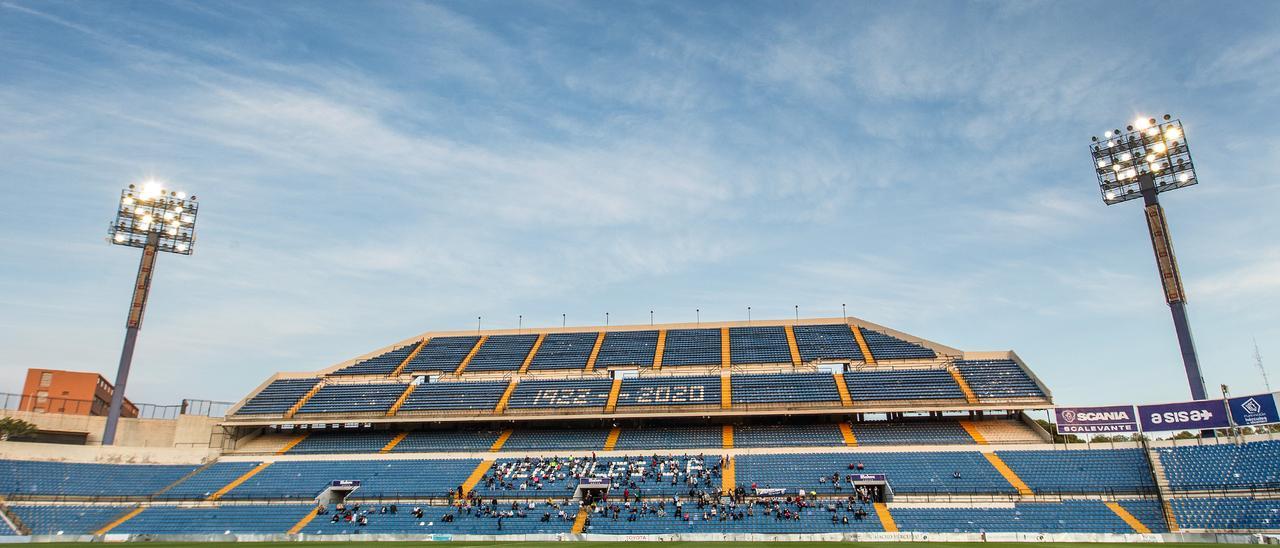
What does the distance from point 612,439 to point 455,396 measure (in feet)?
48.9

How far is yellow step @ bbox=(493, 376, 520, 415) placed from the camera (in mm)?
56375

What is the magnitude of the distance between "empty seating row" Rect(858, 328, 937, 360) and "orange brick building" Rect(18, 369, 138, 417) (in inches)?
2477

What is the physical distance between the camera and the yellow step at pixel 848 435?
49.8 metres

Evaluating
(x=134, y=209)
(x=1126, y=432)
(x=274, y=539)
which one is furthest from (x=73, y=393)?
(x=1126, y=432)

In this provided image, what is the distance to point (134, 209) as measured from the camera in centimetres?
5491

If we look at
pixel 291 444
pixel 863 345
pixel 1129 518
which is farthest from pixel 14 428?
pixel 1129 518

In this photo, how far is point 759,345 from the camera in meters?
66.4

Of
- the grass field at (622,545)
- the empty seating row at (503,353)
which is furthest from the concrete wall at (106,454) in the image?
the empty seating row at (503,353)

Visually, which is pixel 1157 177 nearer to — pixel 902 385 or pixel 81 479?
pixel 902 385

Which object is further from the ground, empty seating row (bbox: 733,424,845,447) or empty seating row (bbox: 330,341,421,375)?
empty seating row (bbox: 330,341,421,375)

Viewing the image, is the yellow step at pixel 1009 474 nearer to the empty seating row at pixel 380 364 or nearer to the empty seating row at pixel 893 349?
the empty seating row at pixel 893 349

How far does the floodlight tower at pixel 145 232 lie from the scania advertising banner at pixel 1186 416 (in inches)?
2782

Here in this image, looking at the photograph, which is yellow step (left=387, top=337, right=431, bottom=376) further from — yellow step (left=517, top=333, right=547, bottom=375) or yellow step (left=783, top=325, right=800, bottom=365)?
yellow step (left=783, top=325, right=800, bottom=365)

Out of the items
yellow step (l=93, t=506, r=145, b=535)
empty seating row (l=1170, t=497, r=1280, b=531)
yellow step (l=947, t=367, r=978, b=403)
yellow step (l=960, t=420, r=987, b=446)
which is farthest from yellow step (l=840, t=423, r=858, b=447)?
yellow step (l=93, t=506, r=145, b=535)
